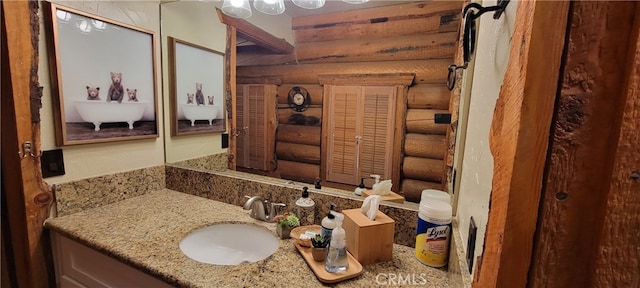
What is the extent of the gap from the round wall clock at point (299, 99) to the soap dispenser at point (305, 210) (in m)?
0.66

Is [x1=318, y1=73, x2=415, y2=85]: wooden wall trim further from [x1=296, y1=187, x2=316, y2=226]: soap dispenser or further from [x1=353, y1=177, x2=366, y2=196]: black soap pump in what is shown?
[x1=296, y1=187, x2=316, y2=226]: soap dispenser

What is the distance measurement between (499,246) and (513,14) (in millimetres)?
330

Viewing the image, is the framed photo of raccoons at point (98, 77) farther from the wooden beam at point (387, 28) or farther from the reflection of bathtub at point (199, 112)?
the wooden beam at point (387, 28)

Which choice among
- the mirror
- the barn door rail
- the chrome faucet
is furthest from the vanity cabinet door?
the barn door rail

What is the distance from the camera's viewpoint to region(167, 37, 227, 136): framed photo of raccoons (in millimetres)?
1375

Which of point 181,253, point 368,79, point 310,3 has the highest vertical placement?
point 310,3

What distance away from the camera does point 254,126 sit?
1.53 meters

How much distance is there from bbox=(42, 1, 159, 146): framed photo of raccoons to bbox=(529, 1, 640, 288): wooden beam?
1413 millimetres

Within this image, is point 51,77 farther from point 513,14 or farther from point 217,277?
point 513,14

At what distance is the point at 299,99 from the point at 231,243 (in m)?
0.87

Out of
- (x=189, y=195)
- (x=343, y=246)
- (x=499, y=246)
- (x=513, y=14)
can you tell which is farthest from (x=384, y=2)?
(x=189, y=195)

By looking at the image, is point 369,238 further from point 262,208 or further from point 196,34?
point 196,34

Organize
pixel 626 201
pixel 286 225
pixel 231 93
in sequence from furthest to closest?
pixel 231 93 → pixel 286 225 → pixel 626 201

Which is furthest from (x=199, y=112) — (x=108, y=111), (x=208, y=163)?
(x=108, y=111)
